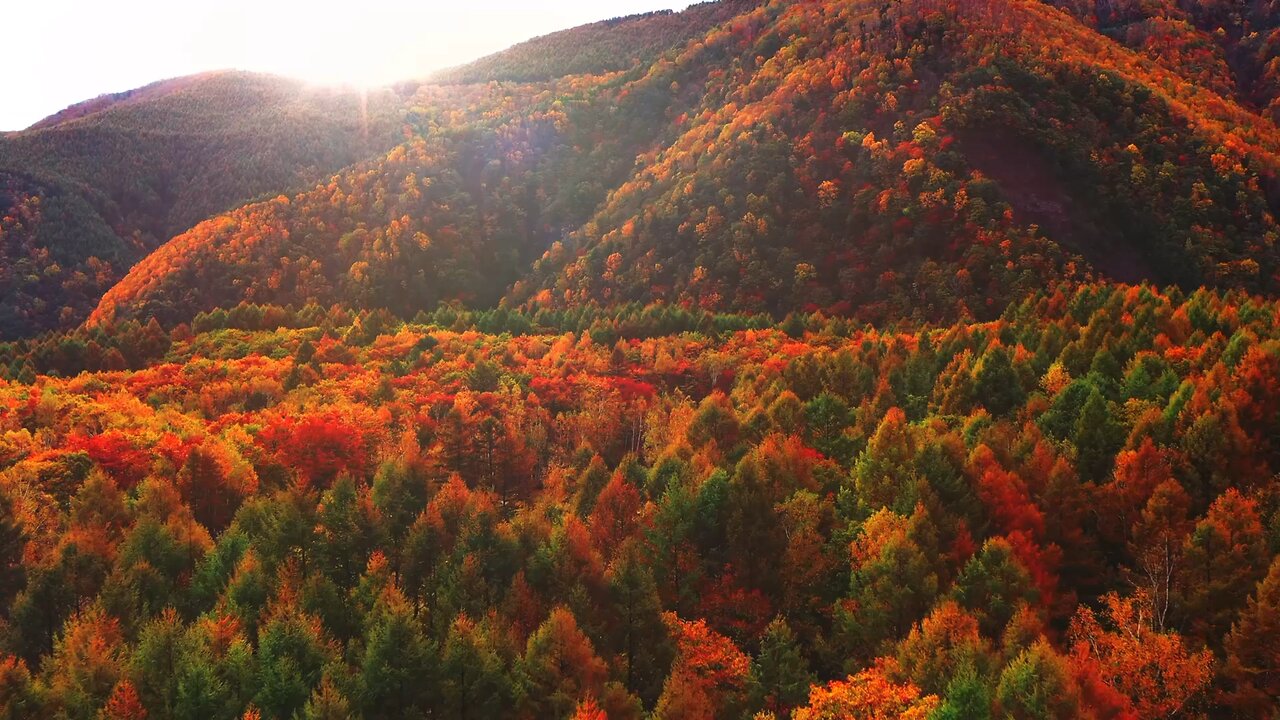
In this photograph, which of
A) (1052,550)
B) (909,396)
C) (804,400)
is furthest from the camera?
(804,400)

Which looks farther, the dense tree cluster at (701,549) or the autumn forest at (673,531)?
the autumn forest at (673,531)

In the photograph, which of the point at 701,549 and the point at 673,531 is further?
the point at 701,549

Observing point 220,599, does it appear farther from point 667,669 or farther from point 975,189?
point 975,189

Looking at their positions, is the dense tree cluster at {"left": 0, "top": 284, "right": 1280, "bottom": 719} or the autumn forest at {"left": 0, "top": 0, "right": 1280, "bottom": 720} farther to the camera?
the autumn forest at {"left": 0, "top": 0, "right": 1280, "bottom": 720}

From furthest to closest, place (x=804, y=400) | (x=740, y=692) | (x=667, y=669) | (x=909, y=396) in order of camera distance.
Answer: (x=804, y=400)
(x=909, y=396)
(x=667, y=669)
(x=740, y=692)

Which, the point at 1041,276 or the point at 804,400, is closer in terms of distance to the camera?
the point at 804,400

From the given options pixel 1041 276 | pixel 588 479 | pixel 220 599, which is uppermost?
pixel 220 599

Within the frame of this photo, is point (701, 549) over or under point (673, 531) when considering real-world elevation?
under

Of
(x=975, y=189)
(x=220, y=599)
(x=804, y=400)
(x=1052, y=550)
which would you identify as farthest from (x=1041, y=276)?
(x=220, y=599)
